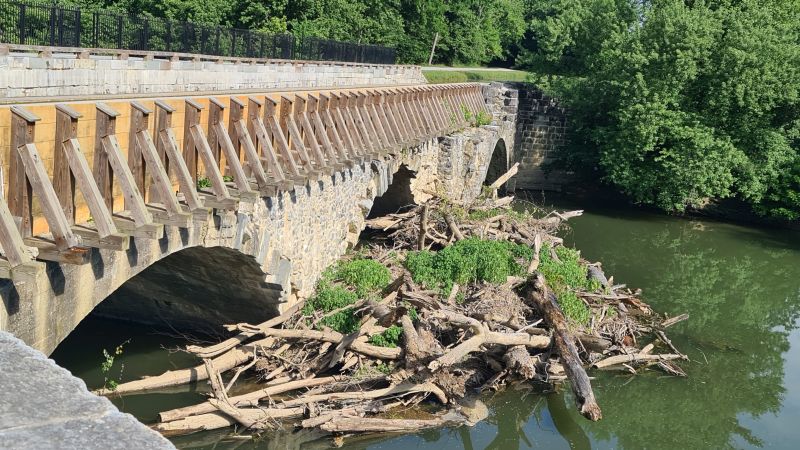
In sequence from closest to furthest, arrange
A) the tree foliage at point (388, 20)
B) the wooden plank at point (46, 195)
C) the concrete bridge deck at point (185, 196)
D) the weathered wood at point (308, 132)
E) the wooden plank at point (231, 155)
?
the wooden plank at point (46, 195)
the concrete bridge deck at point (185, 196)
the wooden plank at point (231, 155)
the weathered wood at point (308, 132)
the tree foliage at point (388, 20)

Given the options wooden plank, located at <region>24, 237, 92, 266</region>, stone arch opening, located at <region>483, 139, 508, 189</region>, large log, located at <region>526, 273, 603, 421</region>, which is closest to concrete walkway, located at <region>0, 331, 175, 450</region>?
wooden plank, located at <region>24, 237, 92, 266</region>

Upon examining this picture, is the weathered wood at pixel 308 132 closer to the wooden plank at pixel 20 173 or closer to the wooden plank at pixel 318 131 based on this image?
the wooden plank at pixel 318 131

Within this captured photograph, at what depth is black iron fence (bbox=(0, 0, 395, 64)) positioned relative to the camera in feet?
49.0

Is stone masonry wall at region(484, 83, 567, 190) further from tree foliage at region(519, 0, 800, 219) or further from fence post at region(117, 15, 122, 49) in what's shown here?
fence post at region(117, 15, 122, 49)

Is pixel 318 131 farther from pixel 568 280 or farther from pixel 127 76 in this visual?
pixel 568 280

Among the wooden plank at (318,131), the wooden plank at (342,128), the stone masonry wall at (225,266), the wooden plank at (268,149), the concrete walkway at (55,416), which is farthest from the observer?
the wooden plank at (342,128)

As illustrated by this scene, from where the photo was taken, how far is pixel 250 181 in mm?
11430

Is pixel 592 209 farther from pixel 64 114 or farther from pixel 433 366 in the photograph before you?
pixel 64 114

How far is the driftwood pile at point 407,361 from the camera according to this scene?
1133 centimetres

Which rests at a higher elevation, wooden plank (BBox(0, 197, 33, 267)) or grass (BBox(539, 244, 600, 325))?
wooden plank (BBox(0, 197, 33, 267))

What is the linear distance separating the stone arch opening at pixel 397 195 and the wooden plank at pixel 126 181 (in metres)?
12.8

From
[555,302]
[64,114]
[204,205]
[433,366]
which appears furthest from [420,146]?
[64,114]

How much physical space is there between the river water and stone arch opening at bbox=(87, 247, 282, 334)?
37 centimetres

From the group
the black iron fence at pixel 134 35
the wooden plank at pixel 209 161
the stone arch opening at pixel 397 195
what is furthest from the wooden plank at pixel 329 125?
the stone arch opening at pixel 397 195
